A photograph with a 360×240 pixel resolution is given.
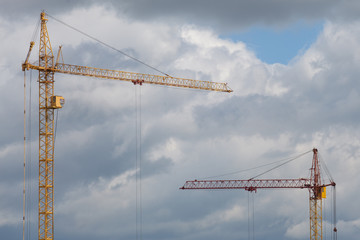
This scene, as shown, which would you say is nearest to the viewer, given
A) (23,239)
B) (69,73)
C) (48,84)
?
(23,239)

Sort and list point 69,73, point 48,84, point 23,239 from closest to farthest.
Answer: point 23,239
point 48,84
point 69,73

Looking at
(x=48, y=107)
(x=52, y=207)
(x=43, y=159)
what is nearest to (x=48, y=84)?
(x=48, y=107)

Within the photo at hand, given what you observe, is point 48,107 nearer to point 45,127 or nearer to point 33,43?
point 45,127

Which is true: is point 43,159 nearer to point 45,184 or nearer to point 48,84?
point 45,184

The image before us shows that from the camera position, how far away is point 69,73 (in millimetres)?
190500

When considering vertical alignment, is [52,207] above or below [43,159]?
below

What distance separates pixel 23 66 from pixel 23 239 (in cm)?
4185

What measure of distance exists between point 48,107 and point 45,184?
18.1m

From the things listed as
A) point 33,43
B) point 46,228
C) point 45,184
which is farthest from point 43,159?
point 33,43

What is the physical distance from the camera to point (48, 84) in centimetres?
17525

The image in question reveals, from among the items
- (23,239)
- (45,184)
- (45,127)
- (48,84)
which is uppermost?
(48,84)

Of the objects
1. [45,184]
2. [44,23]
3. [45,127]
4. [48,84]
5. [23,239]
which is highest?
[44,23]

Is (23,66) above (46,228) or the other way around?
above

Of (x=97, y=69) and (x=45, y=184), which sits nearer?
(x=45, y=184)
